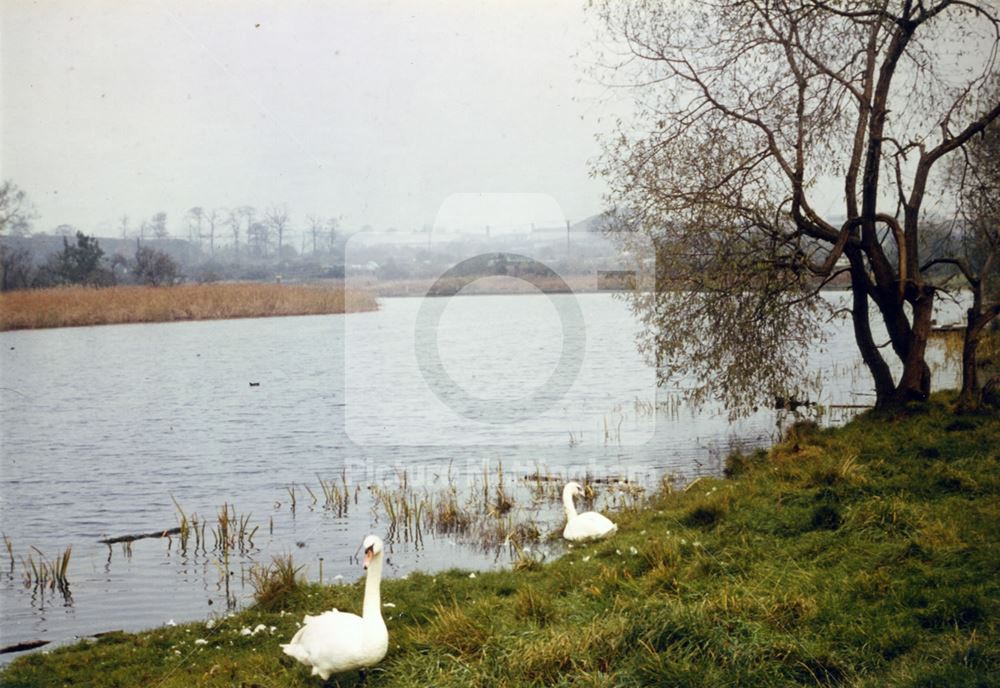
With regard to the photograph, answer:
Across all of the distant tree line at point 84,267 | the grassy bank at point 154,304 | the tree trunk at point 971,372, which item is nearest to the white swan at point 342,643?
the tree trunk at point 971,372

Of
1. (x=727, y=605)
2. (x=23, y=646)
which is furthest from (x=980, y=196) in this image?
(x=23, y=646)

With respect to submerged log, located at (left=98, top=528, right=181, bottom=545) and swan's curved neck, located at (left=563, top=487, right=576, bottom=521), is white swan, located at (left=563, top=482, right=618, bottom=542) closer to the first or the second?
swan's curved neck, located at (left=563, top=487, right=576, bottom=521)

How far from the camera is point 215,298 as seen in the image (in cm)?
5212

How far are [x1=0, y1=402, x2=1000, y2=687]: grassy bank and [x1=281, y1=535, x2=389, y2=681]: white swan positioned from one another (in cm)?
27

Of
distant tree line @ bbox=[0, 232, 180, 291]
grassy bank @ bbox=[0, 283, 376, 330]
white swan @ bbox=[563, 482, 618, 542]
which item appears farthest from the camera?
grassy bank @ bbox=[0, 283, 376, 330]

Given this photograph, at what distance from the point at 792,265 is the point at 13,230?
32.0 metres

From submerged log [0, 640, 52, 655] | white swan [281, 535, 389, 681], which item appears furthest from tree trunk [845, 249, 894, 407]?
submerged log [0, 640, 52, 655]

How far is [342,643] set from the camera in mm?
7773

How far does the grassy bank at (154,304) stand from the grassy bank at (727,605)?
129ft

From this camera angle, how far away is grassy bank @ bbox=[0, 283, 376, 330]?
46.4 meters

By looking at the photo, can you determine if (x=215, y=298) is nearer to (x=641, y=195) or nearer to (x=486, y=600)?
(x=641, y=195)

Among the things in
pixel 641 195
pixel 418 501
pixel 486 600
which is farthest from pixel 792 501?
pixel 418 501

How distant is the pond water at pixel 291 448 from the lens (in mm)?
13633

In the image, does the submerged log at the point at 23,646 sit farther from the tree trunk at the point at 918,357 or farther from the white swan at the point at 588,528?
the tree trunk at the point at 918,357
